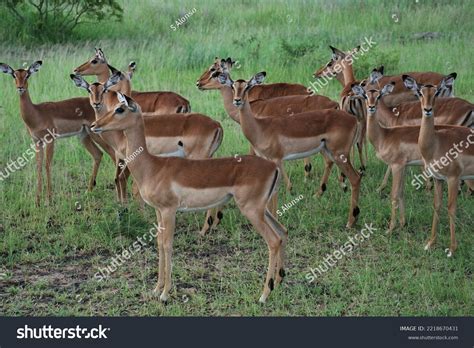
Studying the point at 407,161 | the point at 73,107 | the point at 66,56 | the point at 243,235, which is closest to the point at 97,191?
the point at 73,107

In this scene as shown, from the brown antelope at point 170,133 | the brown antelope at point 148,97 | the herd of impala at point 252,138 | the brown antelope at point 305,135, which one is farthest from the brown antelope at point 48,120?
the brown antelope at point 305,135

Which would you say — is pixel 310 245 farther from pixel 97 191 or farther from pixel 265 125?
pixel 97 191

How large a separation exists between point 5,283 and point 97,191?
2162 mm

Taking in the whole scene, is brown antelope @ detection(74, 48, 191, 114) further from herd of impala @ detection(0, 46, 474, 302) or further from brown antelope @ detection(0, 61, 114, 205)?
brown antelope @ detection(0, 61, 114, 205)

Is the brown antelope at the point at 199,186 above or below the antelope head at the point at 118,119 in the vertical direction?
below

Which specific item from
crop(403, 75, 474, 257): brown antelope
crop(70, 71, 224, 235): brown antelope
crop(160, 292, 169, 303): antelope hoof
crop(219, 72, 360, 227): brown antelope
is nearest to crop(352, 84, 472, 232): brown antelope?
crop(219, 72, 360, 227): brown antelope

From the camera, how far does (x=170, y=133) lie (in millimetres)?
9047

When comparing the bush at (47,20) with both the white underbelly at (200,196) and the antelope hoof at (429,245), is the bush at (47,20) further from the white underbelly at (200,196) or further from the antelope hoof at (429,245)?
the white underbelly at (200,196)

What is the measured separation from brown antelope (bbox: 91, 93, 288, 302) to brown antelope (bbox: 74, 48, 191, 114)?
254 centimetres

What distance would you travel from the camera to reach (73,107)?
9.81m

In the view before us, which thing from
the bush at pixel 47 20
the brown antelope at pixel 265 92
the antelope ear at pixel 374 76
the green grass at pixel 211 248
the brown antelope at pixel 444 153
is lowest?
the green grass at pixel 211 248

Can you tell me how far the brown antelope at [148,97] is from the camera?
9977 mm

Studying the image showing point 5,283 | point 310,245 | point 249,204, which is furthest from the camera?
point 310,245

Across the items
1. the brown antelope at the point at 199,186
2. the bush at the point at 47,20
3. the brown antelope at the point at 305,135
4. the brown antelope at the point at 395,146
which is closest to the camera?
the brown antelope at the point at 199,186
